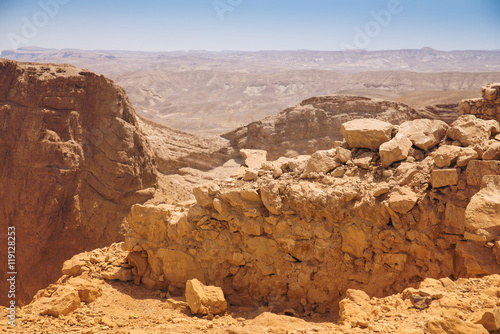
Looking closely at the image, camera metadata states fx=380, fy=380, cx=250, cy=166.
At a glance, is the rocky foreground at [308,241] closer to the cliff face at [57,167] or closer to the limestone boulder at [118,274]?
the limestone boulder at [118,274]

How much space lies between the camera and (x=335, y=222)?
492 centimetres

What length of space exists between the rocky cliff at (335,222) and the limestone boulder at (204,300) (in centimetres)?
80

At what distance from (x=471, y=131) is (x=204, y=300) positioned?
3.86 metres

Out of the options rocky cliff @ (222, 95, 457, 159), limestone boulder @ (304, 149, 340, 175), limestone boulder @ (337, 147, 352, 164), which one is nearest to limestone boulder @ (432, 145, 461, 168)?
limestone boulder @ (337, 147, 352, 164)

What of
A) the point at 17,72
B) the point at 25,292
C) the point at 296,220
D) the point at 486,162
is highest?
the point at 17,72

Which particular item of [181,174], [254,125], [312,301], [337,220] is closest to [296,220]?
[337,220]

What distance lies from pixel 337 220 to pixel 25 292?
9479 mm

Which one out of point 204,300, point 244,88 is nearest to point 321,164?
point 204,300

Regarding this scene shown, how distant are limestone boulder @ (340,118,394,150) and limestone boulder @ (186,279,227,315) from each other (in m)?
2.72

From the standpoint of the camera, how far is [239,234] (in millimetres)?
5219

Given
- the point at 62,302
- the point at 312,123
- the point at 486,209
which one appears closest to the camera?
the point at 486,209

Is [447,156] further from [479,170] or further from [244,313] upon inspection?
[244,313]

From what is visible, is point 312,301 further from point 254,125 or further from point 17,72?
point 254,125

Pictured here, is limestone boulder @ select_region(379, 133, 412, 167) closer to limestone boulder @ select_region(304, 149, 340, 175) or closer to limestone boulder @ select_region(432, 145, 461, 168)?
limestone boulder @ select_region(432, 145, 461, 168)
